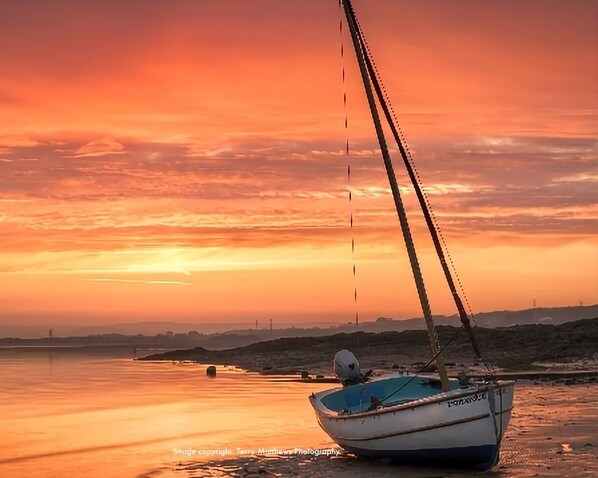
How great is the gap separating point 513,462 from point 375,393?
337 inches

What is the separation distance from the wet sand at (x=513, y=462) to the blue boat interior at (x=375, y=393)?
3.62m

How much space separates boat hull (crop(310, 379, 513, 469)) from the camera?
82.6ft

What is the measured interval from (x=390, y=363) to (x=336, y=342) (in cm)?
3367

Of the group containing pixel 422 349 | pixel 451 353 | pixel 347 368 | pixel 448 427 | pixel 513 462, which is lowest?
pixel 513 462

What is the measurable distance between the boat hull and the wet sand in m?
0.50

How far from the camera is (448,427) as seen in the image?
25.5m

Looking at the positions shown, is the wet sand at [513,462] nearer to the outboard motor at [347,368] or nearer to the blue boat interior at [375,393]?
the blue boat interior at [375,393]

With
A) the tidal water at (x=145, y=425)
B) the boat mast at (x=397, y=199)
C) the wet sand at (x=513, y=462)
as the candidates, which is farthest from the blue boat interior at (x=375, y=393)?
the boat mast at (x=397, y=199)

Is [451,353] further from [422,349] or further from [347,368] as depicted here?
[347,368]

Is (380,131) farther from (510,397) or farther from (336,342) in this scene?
(336,342)

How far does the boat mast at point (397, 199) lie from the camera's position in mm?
27938

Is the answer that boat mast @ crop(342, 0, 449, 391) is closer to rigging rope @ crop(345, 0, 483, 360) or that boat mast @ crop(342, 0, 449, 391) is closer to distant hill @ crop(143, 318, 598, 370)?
rigging rope @ crop(345, 0, 483, 360)

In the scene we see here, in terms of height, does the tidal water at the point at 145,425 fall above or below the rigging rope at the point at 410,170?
below

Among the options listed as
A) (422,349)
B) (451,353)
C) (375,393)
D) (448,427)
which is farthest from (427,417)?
(422,349)
